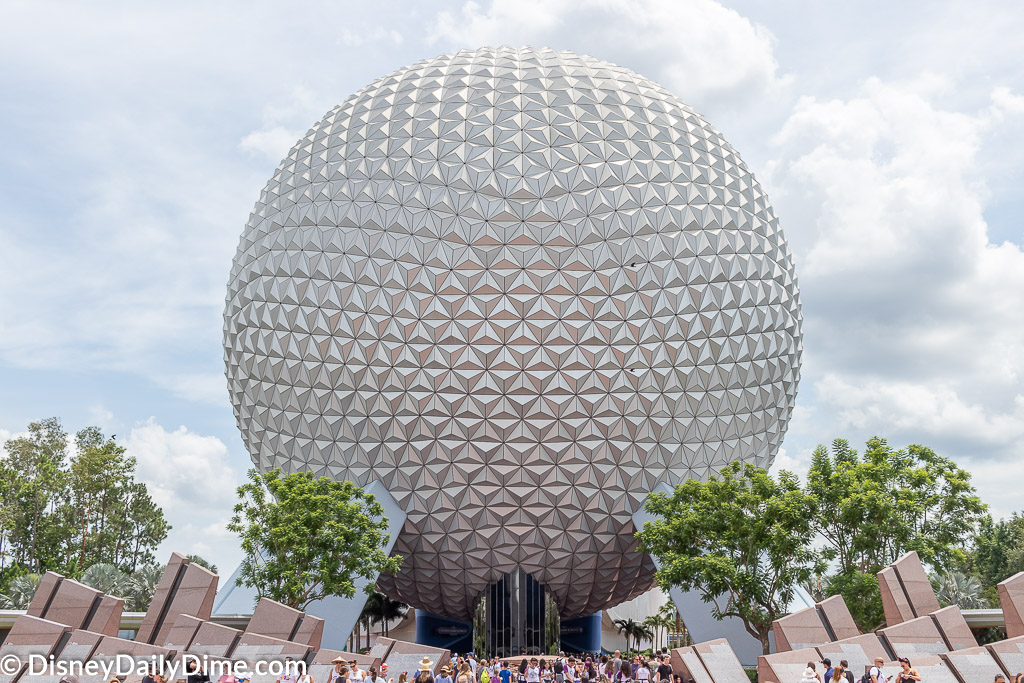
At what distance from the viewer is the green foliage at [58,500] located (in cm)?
4316

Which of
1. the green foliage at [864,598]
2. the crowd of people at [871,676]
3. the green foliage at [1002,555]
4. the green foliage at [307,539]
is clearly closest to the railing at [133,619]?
the green foliage at [307,539]

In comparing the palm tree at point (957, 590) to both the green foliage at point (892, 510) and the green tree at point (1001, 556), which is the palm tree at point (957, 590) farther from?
the green foliage at point (892, 510)

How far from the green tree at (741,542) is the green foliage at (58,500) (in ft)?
107

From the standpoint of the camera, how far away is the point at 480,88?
30656mm

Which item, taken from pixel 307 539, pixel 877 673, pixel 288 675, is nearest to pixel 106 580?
pixel 307 539

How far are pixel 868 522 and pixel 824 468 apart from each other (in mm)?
2089

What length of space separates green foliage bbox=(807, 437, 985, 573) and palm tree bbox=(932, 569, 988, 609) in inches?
548

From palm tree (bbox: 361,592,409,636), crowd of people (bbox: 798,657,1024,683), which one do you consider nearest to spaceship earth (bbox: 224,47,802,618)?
crowd of people (bbox: 798,657,1024,683)

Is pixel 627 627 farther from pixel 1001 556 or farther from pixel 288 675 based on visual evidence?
pixel 288 675

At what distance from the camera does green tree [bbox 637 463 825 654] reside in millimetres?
23516

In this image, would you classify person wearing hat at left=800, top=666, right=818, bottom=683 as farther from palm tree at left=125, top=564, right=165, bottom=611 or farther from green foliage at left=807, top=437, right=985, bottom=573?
palm tree at left=125, top=564, right=165, bottom=611

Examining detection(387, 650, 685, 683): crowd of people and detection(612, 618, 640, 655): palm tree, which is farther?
detection(612, 618, 640, 655): palm tree

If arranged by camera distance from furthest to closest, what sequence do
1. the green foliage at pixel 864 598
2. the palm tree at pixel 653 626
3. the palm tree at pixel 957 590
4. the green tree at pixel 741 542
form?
the palm tree at pixel 653 626 → the palm tree at pixel 957 590 → the green tree at pixel 741 542 → the green foliage at pixel 864 598

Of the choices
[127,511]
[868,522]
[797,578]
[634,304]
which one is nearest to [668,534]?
[797,578]
